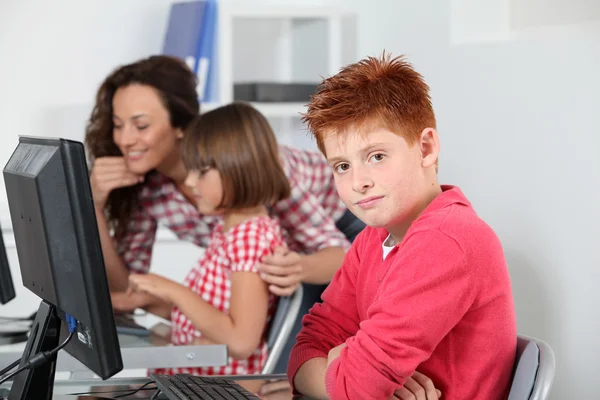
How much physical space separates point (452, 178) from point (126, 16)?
156 cm

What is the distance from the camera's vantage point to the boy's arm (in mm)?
1283

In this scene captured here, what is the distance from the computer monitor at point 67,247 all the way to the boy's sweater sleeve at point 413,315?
0.30 m

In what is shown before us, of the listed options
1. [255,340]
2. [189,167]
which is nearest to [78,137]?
[189,167]

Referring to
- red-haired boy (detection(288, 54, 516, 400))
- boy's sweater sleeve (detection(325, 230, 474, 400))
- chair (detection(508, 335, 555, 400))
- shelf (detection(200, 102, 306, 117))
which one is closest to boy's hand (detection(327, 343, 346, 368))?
red-haired boy (detection(288, 54, 516, 400))

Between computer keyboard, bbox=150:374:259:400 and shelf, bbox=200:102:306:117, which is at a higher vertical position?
shelf, bbox=200:102:306:117

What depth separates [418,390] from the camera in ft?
3.48

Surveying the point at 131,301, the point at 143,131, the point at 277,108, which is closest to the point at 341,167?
the point at 131,301

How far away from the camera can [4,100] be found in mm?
2994

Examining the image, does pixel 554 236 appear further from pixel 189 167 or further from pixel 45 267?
pixel 45 267

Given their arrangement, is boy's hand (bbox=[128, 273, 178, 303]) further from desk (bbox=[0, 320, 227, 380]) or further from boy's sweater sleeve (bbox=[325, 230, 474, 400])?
boy's sweater sleeve (bbox=[325, 230, 474, 400])

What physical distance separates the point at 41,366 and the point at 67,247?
0.20m

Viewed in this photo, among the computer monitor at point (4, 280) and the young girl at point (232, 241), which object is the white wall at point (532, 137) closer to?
the young girl at point (232, 241)

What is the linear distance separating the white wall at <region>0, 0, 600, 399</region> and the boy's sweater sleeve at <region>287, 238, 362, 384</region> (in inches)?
18.4

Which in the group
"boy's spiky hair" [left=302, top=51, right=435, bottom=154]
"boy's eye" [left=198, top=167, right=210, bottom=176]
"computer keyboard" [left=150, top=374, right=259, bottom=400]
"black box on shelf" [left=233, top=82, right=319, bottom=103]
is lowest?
"computer keyboard" [left=150, top=374, right=259, bottom=400]
